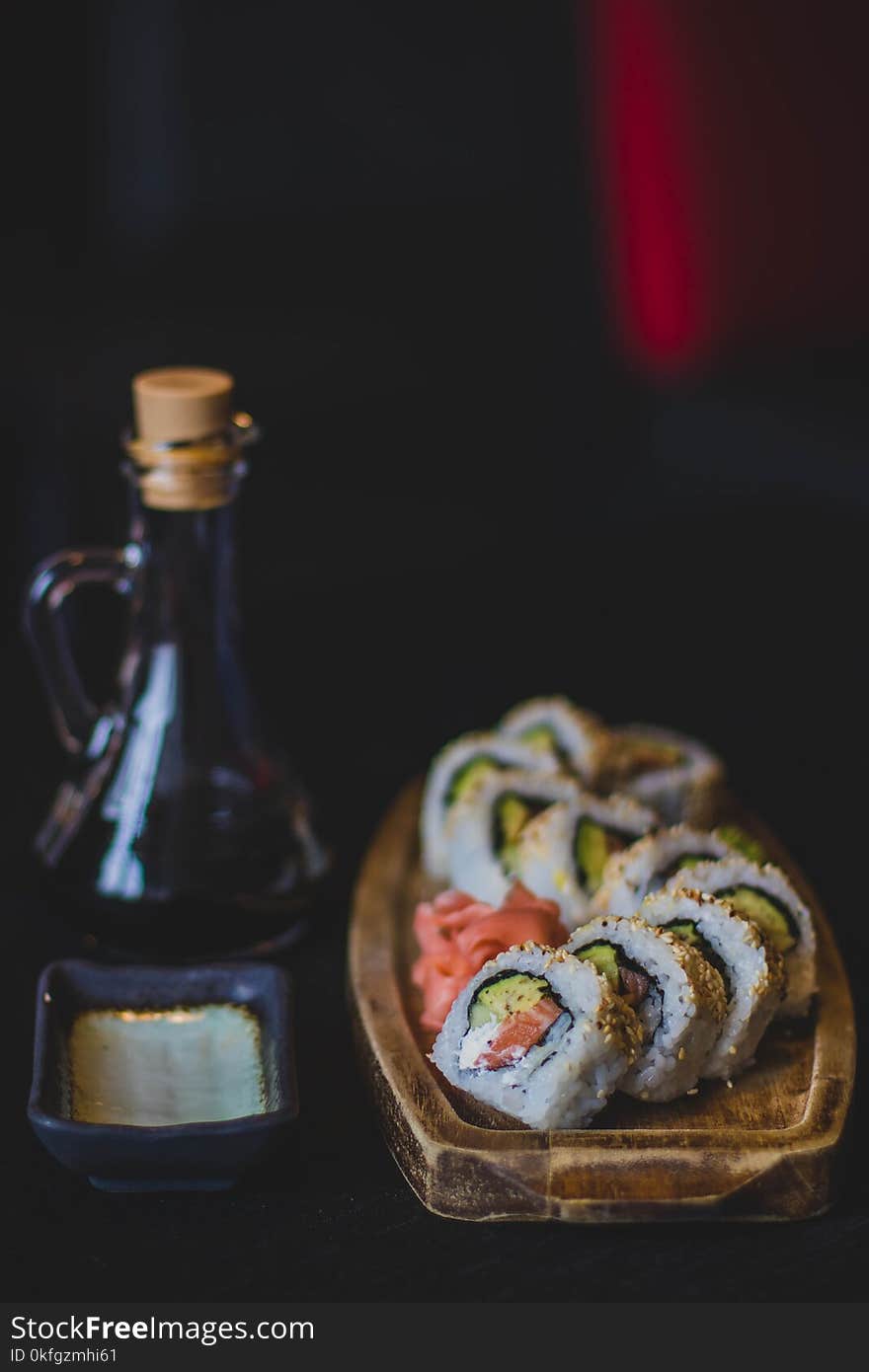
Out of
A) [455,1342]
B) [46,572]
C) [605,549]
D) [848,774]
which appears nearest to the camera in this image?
[455,1342]

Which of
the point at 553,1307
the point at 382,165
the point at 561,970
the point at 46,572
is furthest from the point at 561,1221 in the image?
the point at 382,165

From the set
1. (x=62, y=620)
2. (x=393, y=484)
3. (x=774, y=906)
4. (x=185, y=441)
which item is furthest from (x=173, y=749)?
(x=393, y=484)

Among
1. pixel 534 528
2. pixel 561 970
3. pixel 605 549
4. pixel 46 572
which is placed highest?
pixel 46 572

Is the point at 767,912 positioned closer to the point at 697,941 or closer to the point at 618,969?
the point at 697,941

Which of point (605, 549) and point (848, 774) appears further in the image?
point (605, 549)

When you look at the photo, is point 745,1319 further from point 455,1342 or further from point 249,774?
point 249,774

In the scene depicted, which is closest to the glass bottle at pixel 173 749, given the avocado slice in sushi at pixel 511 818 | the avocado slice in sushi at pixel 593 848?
the avocado slice in sushi at pixel 511 818
